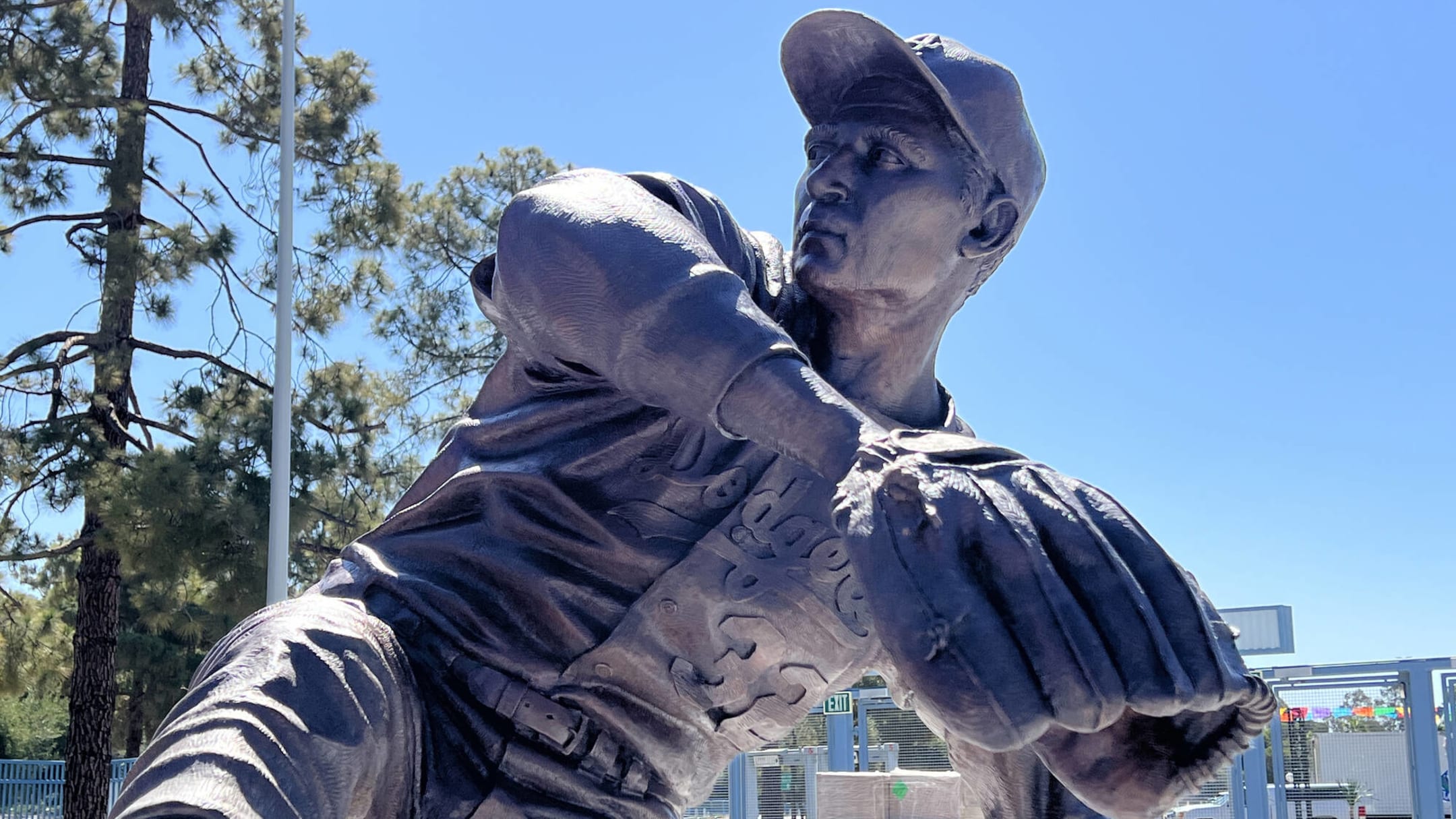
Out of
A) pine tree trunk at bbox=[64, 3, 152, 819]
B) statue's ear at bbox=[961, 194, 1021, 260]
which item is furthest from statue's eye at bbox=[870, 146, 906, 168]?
pine tree trunk at bbox=[64, 3, 152, 819]

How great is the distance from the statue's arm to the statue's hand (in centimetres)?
10

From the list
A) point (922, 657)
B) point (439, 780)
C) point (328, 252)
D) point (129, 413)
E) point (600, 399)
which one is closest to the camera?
point (922, 657)

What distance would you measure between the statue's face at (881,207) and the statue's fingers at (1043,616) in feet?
1.81

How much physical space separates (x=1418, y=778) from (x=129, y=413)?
9957 millimetres

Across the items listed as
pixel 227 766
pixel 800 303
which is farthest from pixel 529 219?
pixel 227 766

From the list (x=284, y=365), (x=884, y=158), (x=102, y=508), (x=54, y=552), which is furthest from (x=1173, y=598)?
(x=54, y=552)

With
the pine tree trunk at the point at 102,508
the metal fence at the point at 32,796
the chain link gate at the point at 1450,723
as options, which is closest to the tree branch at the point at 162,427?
the pine tree trunk at the point at 102,508

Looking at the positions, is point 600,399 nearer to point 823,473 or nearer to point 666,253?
point 666,253

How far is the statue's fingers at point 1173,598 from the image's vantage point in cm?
119

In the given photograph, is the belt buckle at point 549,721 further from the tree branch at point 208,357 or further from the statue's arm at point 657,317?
the tree branch at point 208,357

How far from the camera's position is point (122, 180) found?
11.5 m

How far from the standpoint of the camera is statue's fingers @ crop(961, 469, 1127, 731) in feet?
3.75

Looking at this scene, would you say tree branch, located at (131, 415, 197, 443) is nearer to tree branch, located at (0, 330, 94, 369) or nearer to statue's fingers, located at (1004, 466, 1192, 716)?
tree branch, located at (0, 330, 94, 369)

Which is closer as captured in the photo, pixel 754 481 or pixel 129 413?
pixel 754 481
